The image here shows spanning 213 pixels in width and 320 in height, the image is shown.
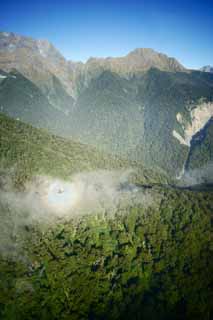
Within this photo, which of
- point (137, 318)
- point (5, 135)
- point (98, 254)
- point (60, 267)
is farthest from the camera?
point (5, 135)

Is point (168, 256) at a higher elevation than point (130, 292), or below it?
higher

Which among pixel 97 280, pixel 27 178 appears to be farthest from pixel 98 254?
pixel 27 178

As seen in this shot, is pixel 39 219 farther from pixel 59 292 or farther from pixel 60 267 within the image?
pixel 59 292

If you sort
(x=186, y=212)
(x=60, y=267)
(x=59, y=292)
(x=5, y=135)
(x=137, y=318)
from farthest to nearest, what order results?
1. (x=5, y=135)
2. (x=186, y=212)
3. (x=60, y=267)
4. (x=59, y=292)
5. (x=137, y=318)

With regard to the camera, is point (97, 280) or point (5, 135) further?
point (5, 135)

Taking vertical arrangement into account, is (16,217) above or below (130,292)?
above

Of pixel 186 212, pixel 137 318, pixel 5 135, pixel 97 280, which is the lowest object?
pixel 137 318

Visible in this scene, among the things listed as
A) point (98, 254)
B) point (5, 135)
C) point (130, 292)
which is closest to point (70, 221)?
point (98, 254)

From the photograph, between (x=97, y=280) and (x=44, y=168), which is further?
(x=44, y=168)

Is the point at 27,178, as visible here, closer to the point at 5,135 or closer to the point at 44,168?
the point at 44,168
